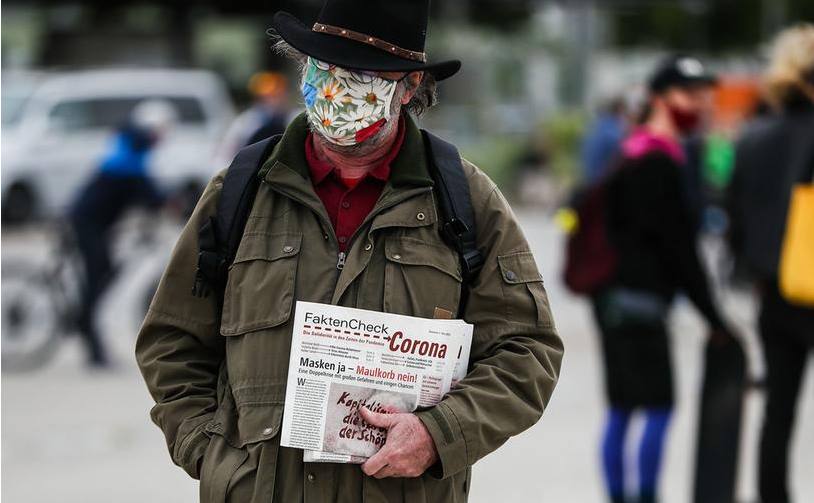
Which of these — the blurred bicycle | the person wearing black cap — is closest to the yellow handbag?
the person wearing black cap

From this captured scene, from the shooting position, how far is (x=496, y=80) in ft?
96.4

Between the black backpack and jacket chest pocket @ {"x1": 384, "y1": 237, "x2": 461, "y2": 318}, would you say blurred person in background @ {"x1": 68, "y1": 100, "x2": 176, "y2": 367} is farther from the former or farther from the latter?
jacket chest pocket @ {"x1": 384, "y1": 237, "x2": 461, "y2": 318}

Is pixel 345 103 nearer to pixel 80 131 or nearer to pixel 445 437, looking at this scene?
pixel 445 437

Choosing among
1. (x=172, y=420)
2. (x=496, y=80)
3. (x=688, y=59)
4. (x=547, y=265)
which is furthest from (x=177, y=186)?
(x=172, y=420)

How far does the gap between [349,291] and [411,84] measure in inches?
19.3

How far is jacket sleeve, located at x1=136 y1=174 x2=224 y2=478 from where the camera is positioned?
3.05m

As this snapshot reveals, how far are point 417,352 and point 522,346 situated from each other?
24cm

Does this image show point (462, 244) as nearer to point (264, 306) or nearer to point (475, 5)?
point (264, 306)

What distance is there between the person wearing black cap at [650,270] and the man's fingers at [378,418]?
2919 mm

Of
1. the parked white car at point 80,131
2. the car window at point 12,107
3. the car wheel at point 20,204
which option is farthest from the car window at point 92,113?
the car wheel at point 20,204

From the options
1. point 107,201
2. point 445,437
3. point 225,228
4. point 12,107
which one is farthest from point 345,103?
point 12,107

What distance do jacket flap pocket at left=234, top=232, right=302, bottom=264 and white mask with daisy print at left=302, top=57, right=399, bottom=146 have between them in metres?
0.22

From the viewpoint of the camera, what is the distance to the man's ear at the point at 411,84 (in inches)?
122

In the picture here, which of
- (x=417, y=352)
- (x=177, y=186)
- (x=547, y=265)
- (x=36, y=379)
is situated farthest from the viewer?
(x=177, y=186)
